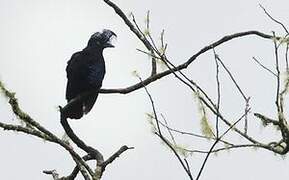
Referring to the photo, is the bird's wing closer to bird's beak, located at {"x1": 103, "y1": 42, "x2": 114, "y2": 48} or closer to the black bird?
the black bird

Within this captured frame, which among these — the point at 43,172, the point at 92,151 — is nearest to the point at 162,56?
the point at 92,151

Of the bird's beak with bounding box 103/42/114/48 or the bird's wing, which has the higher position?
the bird's beak with bounding box 103/42/114/48

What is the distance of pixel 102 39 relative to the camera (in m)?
4.01

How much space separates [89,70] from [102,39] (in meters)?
0.20

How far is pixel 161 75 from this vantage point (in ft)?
11.4

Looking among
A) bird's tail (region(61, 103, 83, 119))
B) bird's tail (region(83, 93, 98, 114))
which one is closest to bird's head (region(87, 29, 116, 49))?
bird's tail (region(83, 93, 98, 114))

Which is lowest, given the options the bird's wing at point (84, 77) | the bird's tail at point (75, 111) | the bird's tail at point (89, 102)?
the bird's tail at point (75, 111)

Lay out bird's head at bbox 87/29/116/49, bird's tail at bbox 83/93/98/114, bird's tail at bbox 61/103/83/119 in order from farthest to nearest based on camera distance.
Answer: bird's head at bbox 87/29/116/49, bird's tail at bbox 83/93/98/114, bird's tail at bbox 61/103/83/119

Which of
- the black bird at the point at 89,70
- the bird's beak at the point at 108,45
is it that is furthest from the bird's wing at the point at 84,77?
the bird's beak at the point at 108,45

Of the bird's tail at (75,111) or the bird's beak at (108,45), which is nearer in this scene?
the bird's tail at (75,111)

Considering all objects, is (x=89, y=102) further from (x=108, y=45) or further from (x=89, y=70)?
(x=108, y=45)

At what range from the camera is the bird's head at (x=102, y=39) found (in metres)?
3.96

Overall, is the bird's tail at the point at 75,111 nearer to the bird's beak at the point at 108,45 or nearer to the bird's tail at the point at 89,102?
the bird's tail at the point at 89,102

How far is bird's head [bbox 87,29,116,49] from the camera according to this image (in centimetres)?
396
